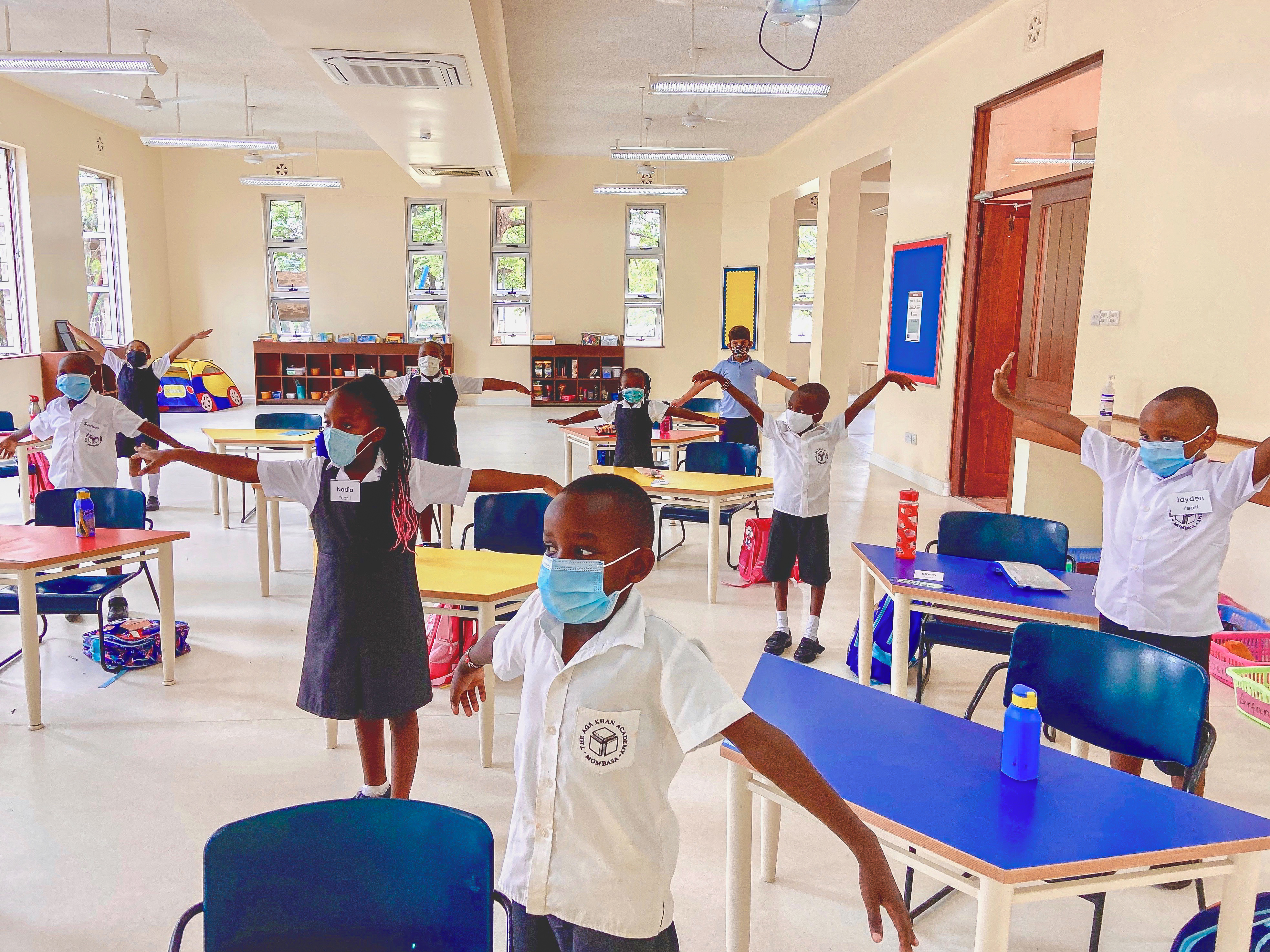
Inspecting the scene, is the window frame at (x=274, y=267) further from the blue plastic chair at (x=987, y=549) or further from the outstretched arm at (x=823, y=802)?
the outstretched arm at (x=823, y=802)

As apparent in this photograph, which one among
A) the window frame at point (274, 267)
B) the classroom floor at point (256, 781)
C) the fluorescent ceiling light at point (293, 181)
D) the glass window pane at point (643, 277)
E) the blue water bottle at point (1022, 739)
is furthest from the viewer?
the glass window pane at point (643, 277)

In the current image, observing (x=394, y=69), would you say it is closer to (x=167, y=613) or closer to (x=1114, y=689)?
(x=167, y=613)

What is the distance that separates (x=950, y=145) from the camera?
837 centimetres

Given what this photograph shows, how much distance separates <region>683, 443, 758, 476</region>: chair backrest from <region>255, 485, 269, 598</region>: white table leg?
2.63 meters

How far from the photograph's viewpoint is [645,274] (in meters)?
16.1

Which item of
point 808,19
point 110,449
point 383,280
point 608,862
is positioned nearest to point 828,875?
point 608,862

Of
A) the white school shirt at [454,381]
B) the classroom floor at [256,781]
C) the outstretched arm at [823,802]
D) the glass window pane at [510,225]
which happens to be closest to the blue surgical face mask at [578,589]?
the outstretched arm at [823,802]

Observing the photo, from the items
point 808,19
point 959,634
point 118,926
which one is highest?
point 808,19

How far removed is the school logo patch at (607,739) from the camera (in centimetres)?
146

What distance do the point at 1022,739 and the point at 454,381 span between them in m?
5.13

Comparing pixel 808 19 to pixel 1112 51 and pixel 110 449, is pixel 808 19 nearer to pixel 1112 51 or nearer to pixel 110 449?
pixel 1112 51

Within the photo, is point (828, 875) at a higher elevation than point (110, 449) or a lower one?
lower

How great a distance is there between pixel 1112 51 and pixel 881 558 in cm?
439

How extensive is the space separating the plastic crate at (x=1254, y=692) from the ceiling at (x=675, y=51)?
19.5 ft
